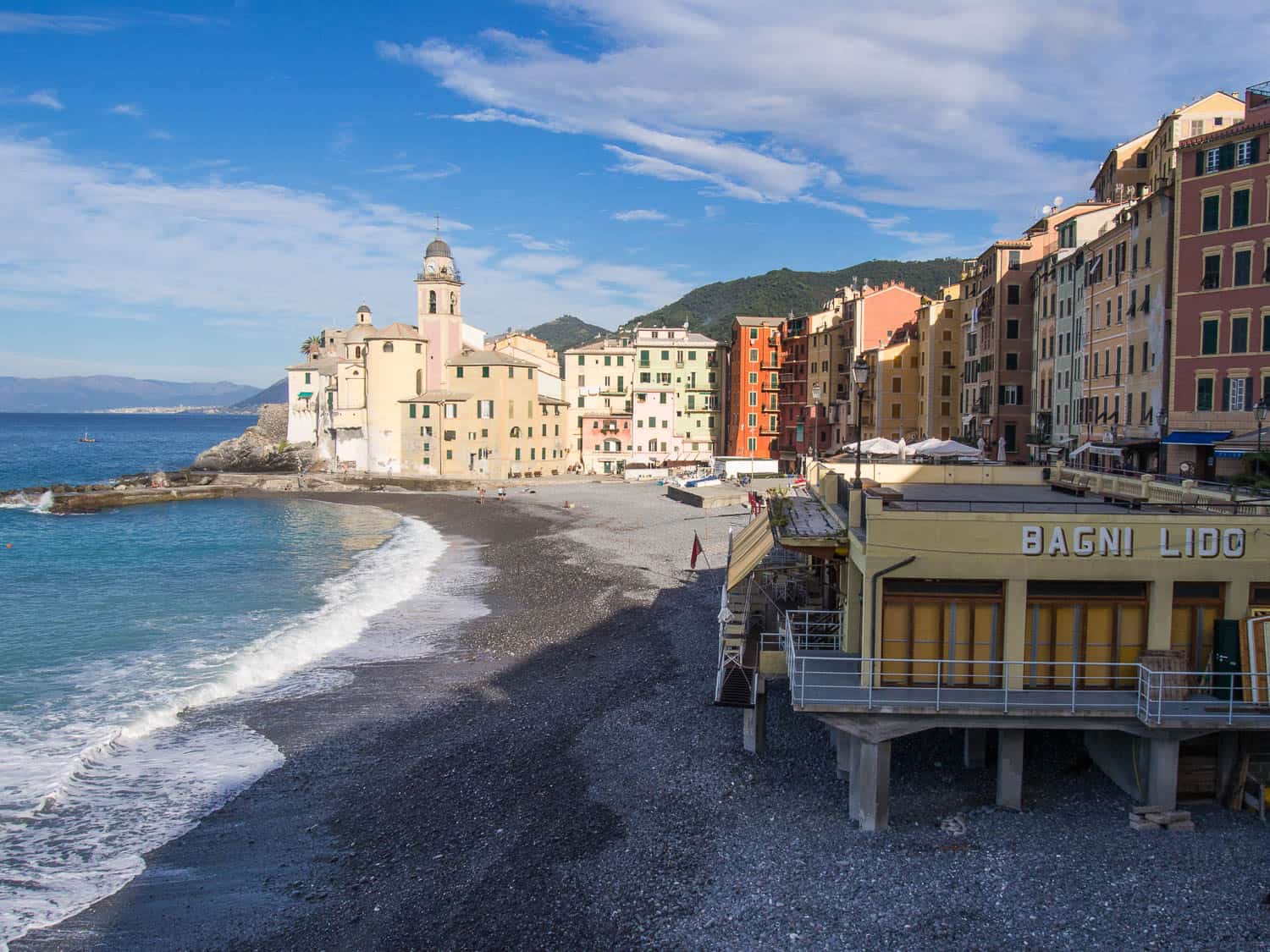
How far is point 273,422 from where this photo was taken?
114500 millimetres

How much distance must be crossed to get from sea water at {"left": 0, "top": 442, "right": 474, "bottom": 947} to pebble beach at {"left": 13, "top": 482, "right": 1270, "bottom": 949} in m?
1.14

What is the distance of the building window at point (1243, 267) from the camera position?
32969mm

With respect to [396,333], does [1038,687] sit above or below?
below

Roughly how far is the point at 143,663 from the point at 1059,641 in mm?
25890

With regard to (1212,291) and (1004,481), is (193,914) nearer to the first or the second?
(1004,481)

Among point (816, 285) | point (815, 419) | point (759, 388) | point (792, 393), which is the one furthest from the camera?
point (816, 285)

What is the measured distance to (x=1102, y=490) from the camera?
69.8ft

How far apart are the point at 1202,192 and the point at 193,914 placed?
38885 millimetres

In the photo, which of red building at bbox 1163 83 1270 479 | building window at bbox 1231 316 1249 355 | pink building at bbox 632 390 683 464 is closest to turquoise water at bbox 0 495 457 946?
red building at bbox 1163 83 1270 479

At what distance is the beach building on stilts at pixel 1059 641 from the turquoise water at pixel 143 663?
1288 cm

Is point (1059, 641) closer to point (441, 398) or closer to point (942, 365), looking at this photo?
point (942, 365)

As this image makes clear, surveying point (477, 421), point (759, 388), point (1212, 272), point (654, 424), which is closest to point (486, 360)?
point (477, 421)

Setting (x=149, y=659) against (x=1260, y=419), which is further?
(x=1260, y=419)

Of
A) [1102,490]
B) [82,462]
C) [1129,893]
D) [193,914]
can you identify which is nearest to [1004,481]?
[1102,490]
